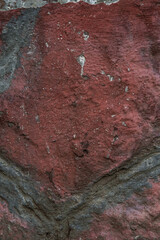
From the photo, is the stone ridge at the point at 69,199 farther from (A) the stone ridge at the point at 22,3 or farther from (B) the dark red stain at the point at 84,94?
(A) the stone ridge at the point at 22,3

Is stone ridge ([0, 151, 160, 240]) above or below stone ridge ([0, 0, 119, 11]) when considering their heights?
below

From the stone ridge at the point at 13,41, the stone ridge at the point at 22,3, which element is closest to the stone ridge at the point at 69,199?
the stone ridge at the point at 13,41

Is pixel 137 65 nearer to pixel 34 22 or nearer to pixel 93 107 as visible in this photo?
pixel 93 107

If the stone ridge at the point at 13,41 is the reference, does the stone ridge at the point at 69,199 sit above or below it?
below

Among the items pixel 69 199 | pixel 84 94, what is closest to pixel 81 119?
pixel 84 94

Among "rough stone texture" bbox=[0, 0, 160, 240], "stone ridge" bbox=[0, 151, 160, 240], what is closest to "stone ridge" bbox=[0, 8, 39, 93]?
"rough stone texture" bbox=[0, 0, 160, 240]

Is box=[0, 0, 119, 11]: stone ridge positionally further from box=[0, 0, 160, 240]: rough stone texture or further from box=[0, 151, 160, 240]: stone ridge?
box=[0, 151, 160, 240]: stone ridge

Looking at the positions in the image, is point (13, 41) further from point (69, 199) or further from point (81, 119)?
point (69, 199)
